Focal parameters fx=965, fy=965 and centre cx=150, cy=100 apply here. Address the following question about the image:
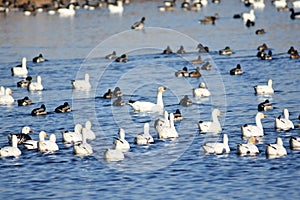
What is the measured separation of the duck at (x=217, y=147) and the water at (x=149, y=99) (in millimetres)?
341

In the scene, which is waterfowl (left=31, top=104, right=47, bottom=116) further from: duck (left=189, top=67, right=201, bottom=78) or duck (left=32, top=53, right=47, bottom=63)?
duck (left=32, top=53, right=47, bottom=63)

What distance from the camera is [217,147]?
25.5 meters

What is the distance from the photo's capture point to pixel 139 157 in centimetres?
2550

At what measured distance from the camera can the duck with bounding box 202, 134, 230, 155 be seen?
25.5 m

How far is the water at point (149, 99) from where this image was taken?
22.9 metres

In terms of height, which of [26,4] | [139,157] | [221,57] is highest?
[26,4]

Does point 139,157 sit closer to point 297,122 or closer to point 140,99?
point 297,122

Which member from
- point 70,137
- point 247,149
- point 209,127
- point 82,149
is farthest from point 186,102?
point 247,149

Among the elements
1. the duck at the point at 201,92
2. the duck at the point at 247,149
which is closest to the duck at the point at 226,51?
the duck at the point at 201,92

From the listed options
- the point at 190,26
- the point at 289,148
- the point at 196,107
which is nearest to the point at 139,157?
the point at 289,148

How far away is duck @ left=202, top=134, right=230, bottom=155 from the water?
1.12ft

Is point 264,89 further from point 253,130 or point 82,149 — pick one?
point 82,149

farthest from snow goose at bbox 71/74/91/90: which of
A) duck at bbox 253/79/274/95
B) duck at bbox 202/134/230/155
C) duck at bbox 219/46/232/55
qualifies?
duck at bbox 202/134/230/155

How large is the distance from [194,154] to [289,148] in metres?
2.53
